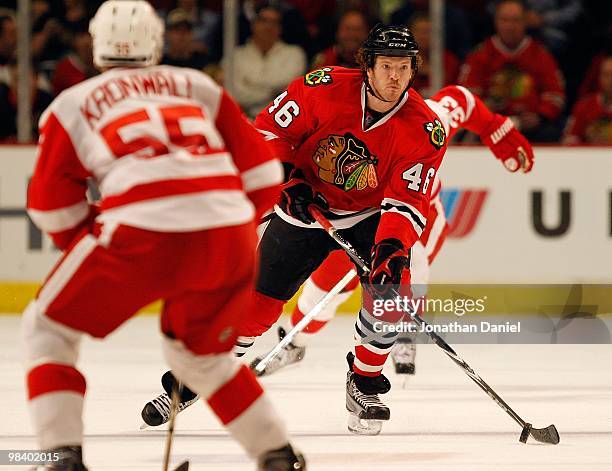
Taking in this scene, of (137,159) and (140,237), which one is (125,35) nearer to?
(137,159)

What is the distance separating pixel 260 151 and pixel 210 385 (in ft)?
1.55

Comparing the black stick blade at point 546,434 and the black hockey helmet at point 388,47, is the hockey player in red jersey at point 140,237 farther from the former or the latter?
the black hockey helmet at point 388,47

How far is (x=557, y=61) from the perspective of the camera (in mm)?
7352

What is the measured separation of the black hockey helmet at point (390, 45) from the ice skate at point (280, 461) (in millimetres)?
1565

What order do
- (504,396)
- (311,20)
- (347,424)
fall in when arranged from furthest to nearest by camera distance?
(311,20) < (504,396) < (347,424)

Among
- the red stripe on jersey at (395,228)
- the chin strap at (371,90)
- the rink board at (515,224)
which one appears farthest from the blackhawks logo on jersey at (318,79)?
the rink board at (515,224)

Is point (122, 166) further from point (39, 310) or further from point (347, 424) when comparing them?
point (347, 424)

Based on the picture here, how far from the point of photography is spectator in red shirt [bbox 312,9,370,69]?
6.86 metres

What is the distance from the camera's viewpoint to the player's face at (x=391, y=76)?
12.5 feet

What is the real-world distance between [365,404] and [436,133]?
78cm

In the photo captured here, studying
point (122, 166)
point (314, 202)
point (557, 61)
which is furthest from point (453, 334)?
point (122, 166)

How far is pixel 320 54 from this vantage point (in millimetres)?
7031

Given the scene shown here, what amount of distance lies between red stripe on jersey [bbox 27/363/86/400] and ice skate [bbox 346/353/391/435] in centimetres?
135

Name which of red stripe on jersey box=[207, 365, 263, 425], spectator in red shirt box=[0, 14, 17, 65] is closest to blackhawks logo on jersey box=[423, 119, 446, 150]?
red stripe on jersey box=[207, 365, 263, 425]
